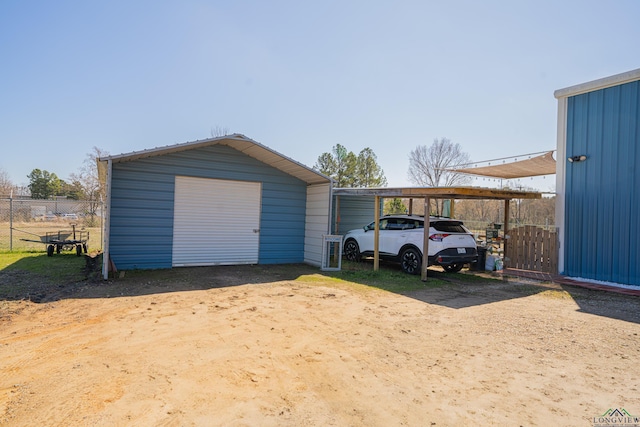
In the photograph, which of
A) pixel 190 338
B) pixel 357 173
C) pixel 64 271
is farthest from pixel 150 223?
pixel 357 173

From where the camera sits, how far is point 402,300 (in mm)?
6746

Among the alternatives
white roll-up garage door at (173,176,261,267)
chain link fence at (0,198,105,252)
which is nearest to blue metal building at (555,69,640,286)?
white roll-up garage door at (173,176,261,267)

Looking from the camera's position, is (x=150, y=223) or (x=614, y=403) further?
(x=150, y=223)

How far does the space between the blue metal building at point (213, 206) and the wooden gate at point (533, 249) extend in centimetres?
537

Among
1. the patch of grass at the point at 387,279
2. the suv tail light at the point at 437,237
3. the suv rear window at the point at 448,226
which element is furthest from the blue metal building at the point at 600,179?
the patch of grass at the point at 387,279

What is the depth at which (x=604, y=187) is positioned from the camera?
8664 mm

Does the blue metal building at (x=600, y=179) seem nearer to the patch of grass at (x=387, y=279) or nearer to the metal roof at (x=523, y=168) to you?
the metal roof at (x=523, y=168)

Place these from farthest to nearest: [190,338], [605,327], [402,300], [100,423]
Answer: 1. [402,300]
2. [605,327]
3. [190,338]
4. [100,423]

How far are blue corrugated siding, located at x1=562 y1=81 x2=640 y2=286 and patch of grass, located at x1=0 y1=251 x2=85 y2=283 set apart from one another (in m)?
11.6

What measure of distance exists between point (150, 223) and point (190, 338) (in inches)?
211

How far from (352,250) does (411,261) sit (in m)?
2.53

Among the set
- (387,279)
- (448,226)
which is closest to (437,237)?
(448,226)

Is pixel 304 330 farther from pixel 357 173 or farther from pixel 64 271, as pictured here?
pixel 357 173

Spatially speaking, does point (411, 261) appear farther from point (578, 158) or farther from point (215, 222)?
point (215, 222)
